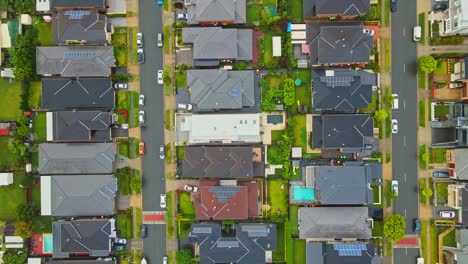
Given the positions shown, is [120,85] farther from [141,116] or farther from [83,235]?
[83,235]

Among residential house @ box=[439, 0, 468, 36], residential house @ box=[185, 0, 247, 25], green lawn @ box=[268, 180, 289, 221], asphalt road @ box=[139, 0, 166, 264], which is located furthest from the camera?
asphalt road @ box=[139, 0, 166, 264]

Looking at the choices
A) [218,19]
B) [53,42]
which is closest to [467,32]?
[218,19]

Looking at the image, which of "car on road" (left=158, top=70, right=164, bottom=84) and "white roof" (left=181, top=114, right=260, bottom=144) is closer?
"white roof" (left=181, top=114, right=260, bottom=144)

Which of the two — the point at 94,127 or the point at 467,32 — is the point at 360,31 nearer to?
the point at 467,32

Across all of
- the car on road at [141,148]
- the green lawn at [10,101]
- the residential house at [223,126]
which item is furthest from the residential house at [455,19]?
the green lawn at [10,101]

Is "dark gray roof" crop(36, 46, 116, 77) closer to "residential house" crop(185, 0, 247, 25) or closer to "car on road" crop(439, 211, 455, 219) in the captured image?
"residential house" crop(185, 0, 247, 25)

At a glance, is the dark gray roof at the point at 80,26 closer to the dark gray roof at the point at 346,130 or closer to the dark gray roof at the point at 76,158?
the dark gray roof at the point at 76,158

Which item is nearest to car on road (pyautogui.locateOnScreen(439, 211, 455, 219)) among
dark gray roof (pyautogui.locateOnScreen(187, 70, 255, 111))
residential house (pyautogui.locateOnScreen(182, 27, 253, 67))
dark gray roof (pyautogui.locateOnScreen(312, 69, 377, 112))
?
dark gray roof (pyautogui.locateOnScreen(312, 69, 377, 112))
